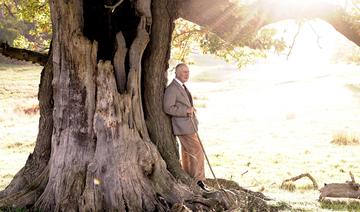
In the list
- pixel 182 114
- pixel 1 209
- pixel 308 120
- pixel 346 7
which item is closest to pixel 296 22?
pixel 346 7

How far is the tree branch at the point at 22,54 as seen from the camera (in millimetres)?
13008

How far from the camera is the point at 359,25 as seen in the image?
12484mm

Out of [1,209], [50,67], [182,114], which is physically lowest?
[1,209]

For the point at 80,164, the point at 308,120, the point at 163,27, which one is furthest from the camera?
the point at 308,120

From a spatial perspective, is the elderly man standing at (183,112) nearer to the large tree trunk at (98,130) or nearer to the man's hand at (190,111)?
the man's hand at (190,111)

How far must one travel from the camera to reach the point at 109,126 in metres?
10.3

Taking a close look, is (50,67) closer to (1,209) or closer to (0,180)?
(1,209)

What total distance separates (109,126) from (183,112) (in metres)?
1.88

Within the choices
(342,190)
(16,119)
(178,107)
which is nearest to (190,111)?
(178,107)

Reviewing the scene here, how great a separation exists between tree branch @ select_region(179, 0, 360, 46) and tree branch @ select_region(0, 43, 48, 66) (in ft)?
11.2

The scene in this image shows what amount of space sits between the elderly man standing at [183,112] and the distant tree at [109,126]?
0.21 metres

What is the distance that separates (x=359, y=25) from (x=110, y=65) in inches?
223

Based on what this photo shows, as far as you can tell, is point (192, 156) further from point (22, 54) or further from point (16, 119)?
point (16, 119)

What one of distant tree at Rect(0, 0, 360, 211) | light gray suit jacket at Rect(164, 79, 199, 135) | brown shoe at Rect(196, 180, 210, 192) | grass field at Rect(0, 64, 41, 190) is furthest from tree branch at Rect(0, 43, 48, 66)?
brown shoe at Rect(196, 180, 210, 192)
